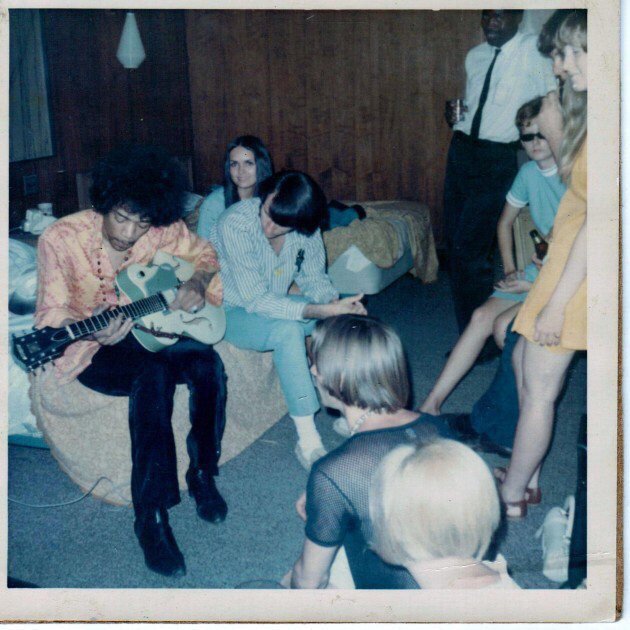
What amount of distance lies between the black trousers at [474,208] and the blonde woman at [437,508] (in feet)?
5.63

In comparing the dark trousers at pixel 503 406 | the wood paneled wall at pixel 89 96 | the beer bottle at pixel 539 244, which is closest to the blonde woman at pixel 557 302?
the dark trousers at pixel 503 406

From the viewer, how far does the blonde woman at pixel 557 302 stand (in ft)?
4.25

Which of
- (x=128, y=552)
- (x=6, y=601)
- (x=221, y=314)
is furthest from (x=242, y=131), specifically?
(x=6, y=601)

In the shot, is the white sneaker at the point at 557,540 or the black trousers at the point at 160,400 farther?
the black trousers at the point at 160,400

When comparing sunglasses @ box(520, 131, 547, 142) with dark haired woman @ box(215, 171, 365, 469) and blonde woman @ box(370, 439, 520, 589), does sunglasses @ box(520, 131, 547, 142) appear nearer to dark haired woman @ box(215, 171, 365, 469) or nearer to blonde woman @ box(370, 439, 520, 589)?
dark haired woman @ box(215, 171, 365, 469)

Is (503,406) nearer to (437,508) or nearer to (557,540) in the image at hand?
(557,540)

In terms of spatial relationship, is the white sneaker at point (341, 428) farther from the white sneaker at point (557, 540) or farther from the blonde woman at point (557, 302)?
the white sneaker at point (557, 540)

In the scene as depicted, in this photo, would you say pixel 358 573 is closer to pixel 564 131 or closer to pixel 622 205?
pixel 622 205

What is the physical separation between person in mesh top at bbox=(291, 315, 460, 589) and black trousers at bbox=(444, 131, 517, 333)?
1.44m

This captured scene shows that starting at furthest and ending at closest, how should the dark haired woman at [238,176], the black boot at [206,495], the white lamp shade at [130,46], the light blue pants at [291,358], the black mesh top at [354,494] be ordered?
the white lamp shade at [130,46] → the dark haired woman at [238,176] → the light blue pants at [291,358] → the black boot at [206,495] → the black mesh top at [354,494]

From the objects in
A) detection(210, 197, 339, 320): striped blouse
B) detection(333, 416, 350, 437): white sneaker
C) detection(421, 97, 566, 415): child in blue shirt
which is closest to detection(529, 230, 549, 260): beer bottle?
detection(421, 97, 566, 415): child in blue shirt

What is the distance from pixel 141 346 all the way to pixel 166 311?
13 centimetres

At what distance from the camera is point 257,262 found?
212cm

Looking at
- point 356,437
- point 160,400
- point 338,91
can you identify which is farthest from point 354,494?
point 338,91
